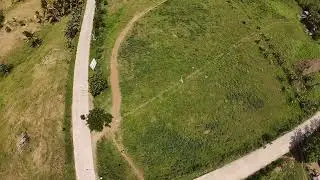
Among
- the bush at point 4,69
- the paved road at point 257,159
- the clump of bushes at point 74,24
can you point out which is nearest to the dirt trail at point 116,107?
the clump of bushes at point 74,24

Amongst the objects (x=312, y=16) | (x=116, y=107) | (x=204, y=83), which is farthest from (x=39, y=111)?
(x=312, y=16)

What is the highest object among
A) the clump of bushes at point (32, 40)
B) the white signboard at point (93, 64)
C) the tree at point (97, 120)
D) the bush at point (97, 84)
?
the white signboard at point (93, 64)

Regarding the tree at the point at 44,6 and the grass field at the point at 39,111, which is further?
the tree at the point at 44,6

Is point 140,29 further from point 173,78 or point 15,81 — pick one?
point 15,81

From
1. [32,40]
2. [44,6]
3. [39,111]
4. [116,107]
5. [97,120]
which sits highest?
[44,6]

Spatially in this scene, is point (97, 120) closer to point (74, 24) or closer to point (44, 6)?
point (74, 24)

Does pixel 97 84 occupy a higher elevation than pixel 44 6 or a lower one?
lower

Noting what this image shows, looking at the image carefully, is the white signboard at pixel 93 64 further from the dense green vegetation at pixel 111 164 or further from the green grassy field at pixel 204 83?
the dense green vegetation at pixel 111 164
